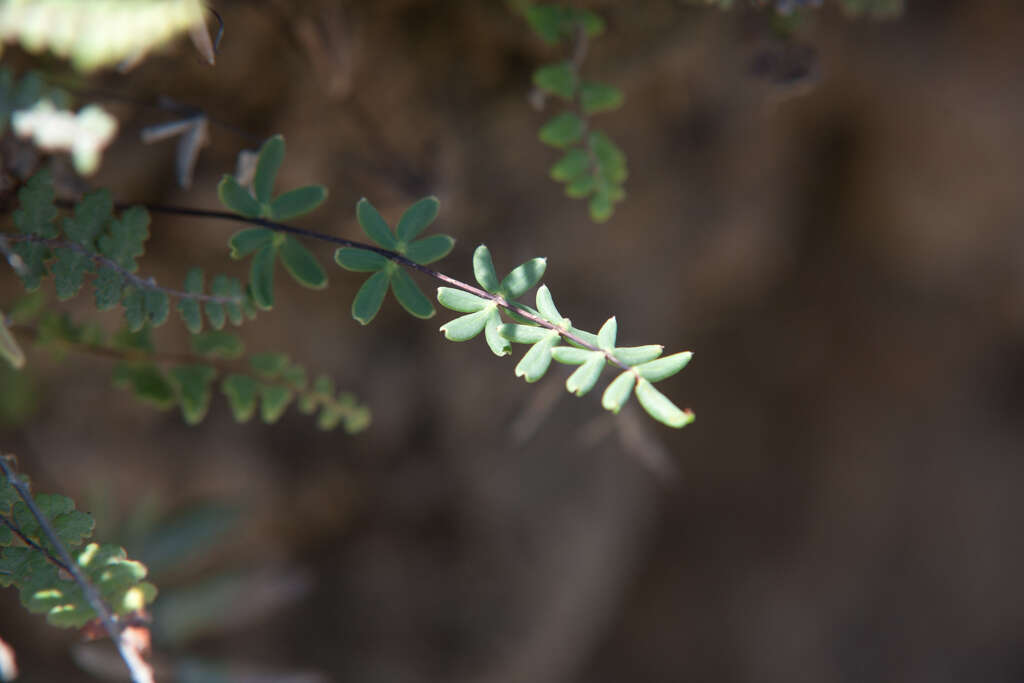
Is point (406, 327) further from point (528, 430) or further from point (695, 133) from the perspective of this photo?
point (695, 133)

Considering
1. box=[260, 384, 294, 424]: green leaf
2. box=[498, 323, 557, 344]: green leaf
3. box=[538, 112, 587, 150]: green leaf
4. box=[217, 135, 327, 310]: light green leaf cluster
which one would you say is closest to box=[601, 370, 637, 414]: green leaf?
box=[498, 323, 557, 344]: green leaf

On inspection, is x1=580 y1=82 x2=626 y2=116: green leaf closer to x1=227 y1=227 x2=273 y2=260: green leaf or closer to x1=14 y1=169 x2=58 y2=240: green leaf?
x1=227 y1=227 x2=273 y2=260: green leaf

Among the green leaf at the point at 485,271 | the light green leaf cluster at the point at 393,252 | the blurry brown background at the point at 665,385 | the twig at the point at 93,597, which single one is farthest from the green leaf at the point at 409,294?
the blurry brown background at the point at 665,385

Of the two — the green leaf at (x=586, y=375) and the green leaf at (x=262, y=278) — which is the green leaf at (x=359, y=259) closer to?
the green leaf at (x=262, y=278)

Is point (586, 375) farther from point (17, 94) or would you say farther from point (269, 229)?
point (17, 94)

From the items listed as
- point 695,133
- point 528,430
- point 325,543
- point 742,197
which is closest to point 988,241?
point 742,197
